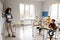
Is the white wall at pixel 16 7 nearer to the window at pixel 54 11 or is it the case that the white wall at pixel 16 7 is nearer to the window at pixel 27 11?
the window at pixel 27 11

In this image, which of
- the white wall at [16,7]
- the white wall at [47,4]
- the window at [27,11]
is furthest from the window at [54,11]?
the window at [27,11]

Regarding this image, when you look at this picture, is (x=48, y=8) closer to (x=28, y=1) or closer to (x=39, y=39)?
(x=28, y=1)

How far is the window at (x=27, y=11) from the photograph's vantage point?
24.7 ft

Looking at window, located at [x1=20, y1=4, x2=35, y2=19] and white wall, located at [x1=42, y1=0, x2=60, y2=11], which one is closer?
white wall, located at [x1=42, y1=0, x2=60, y2=11]

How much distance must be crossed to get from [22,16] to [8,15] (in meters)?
2.42

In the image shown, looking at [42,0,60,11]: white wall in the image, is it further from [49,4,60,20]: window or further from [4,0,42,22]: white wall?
[4,0,42,22]: white wall

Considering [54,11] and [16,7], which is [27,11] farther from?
[54,11]

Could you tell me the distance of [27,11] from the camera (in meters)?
7.76

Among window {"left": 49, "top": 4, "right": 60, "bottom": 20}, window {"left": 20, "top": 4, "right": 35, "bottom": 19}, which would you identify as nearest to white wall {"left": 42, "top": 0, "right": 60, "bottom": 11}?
window {"left": 49, "top": 4, "right": 60, "bottom": 20}

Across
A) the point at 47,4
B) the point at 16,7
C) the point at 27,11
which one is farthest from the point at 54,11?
the point at 16,7

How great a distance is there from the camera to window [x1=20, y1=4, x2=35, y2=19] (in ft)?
24.7

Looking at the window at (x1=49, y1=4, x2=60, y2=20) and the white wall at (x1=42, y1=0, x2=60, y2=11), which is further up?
the white wall at (x1=42, y1=0, x2=60, y2=11)

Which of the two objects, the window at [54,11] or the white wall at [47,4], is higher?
the white wall at [47,4]

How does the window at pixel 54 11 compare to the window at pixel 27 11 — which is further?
the window at pixel 27 11
